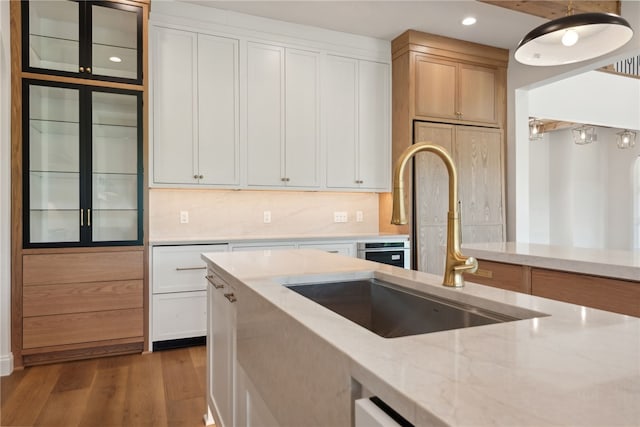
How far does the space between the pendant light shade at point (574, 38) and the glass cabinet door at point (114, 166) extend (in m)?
2.78

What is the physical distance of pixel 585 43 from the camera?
2.00 meters

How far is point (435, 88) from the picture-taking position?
407 cm

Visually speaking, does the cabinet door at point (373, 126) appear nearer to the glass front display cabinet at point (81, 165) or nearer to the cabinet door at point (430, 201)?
the cabinet door at point (430, 201)

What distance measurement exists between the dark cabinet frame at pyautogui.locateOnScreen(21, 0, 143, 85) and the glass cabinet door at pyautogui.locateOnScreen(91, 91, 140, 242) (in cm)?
14

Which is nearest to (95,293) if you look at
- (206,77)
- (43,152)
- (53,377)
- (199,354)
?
(53,377)

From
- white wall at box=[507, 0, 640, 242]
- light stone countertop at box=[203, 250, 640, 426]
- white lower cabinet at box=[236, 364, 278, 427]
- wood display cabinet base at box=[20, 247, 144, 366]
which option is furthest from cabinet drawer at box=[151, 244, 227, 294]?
white wall at box=[507, 0, 640, 242]

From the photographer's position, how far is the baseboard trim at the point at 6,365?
2.67 meters

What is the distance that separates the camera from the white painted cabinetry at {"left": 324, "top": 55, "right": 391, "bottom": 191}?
13.1ft

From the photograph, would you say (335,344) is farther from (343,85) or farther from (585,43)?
(343,85)

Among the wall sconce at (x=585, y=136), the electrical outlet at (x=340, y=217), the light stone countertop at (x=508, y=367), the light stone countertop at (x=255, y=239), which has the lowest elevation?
the light stone countertop at (x=508, y=367)

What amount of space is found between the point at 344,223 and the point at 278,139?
46.8 inches

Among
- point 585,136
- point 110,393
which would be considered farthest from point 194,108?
point 585,136

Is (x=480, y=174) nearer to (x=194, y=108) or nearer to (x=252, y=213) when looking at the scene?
(x=252, y=213)

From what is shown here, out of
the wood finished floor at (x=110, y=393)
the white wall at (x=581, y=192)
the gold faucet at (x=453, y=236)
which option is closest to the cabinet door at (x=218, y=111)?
the wood finished floor at (x=110, y=393)
